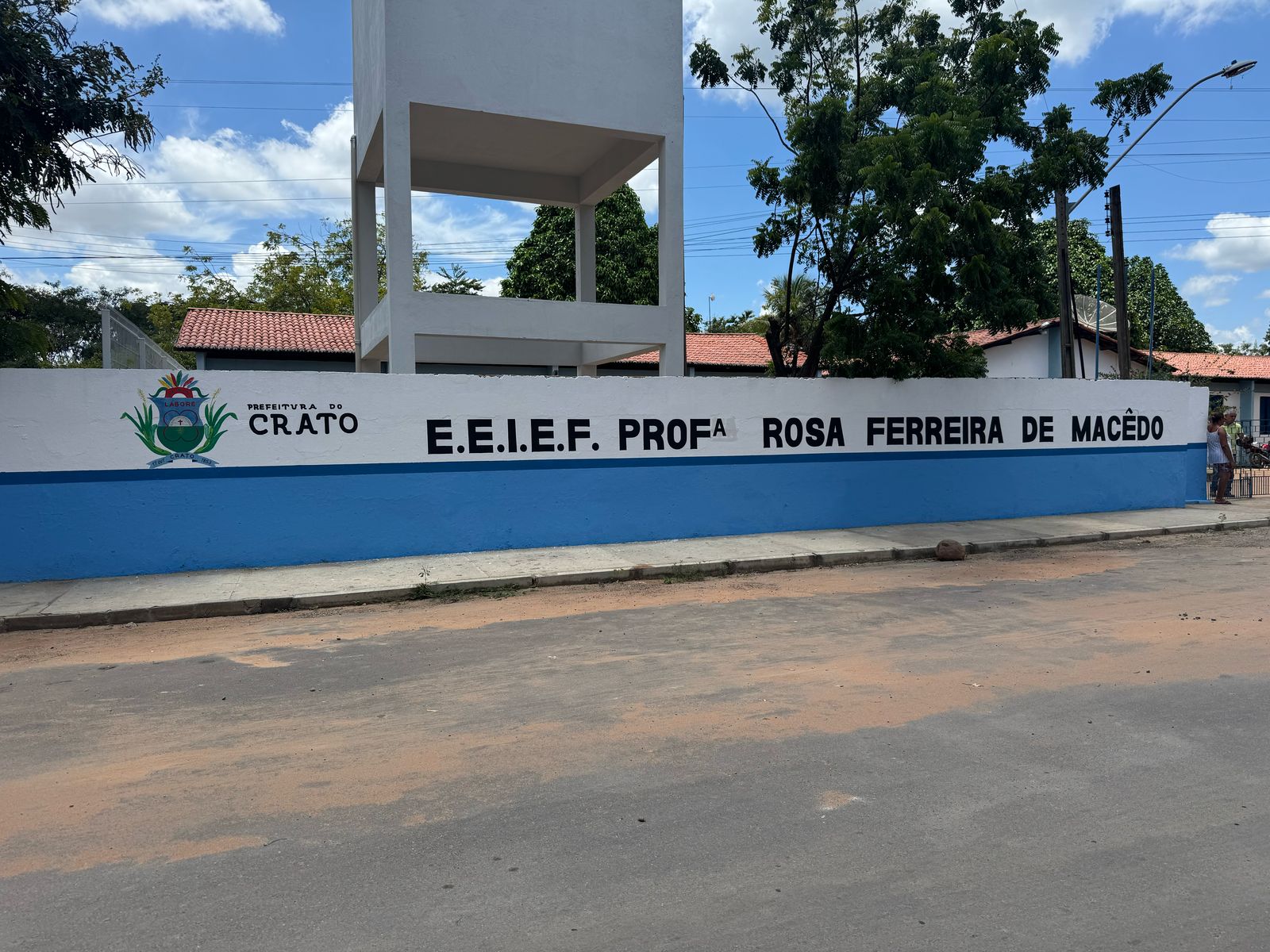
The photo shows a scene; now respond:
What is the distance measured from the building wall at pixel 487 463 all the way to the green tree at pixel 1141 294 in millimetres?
28051

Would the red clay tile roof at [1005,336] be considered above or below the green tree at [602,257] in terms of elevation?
below

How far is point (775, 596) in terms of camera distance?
9305 millimetres

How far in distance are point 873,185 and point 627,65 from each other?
440 centimetres

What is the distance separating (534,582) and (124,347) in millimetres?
6200

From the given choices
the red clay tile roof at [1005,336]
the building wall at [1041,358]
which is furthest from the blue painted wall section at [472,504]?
the building wall at [1041,358]

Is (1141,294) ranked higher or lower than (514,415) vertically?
higher

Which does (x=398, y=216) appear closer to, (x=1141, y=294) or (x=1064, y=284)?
(x=1064, y=284)

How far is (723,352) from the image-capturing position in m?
31.8

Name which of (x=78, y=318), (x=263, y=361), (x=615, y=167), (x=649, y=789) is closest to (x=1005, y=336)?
(x=615, y=167)

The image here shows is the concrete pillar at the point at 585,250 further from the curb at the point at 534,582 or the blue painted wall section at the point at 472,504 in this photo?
the curb at the point at 534,582

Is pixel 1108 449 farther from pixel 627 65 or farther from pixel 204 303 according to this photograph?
pixel 204 303

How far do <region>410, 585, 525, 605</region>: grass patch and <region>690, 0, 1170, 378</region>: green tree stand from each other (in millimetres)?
7474

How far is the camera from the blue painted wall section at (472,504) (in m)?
10.3

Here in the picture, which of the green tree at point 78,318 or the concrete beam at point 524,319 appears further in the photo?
the green tree at point 78,318
